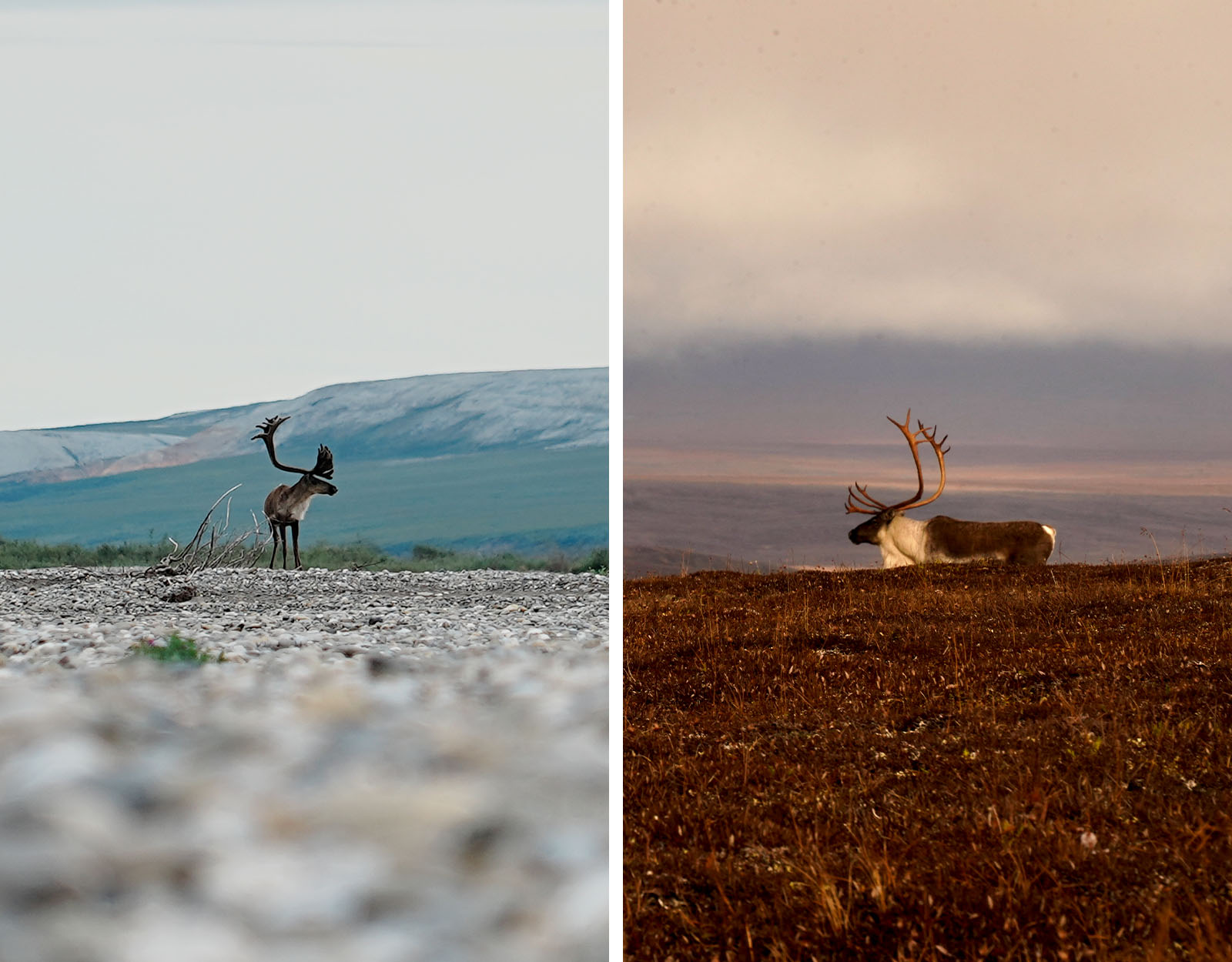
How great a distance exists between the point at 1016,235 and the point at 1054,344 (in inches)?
68.2

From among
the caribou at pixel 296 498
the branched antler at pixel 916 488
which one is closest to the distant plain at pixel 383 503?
the caribou at pixel 296 498

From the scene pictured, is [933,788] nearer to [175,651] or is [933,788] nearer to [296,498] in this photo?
[175,651]

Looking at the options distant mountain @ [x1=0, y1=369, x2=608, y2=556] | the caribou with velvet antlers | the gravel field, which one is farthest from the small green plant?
the caribou with velvet antlers

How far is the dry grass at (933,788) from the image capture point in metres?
2.86

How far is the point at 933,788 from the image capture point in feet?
13.5

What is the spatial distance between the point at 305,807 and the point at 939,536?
1226 cm

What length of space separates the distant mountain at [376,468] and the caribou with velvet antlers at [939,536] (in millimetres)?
3690

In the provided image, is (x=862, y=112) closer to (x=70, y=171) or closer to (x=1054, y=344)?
(x=1054, y=344)

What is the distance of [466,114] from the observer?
391 inches

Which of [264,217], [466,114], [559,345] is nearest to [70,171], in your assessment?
[264,217]

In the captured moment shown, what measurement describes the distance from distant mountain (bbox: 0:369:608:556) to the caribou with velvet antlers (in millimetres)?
3690

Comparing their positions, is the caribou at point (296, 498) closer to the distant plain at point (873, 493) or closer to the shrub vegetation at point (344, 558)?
the shrub vegetation at point (344, 558)

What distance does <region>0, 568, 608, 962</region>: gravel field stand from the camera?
105 inches

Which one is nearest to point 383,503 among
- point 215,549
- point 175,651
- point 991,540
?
point 215,549
